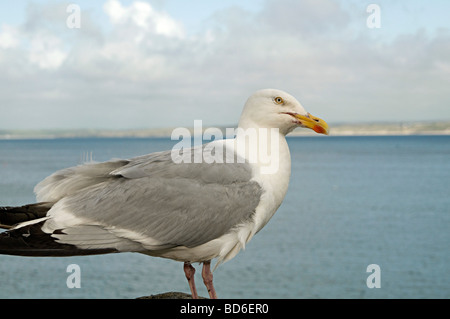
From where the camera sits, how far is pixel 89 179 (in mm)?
5656

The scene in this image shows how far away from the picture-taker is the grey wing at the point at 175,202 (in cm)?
519

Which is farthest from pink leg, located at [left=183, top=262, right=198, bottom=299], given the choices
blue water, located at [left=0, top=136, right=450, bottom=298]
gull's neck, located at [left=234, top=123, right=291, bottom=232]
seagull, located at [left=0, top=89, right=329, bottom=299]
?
blue water, located at [left=0, top=136, right=450, bottom=298]

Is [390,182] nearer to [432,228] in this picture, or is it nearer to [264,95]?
[432,228]

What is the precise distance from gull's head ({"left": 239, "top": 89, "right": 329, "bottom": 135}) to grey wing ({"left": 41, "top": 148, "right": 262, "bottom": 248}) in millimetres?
591

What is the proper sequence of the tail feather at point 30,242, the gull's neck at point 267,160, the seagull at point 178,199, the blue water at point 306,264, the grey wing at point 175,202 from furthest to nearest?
the blue water at point 306,264 → the gull's neck at point 267,160 → the grey wing at point 175,202 → the seagull at point 178,199 → the tail feather at point 30,242

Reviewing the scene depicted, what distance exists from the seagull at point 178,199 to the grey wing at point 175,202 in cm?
1

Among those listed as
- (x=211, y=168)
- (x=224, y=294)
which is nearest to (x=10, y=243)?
(x=211, y=168)

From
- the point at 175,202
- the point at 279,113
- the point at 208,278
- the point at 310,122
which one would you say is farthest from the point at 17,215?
the point at 310,122

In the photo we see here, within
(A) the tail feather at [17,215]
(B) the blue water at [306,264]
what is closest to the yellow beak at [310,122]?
(A) the tail feather at [17,215]

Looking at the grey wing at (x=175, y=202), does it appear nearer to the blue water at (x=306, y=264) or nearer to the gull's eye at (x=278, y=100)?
the gull's eye at (x=278, y=100)

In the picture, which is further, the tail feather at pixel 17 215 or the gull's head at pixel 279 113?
the gull's head at pixel 279 113

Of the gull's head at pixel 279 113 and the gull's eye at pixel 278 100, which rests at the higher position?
the gull's eye at pixel 278 100

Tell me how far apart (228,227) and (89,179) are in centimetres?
167

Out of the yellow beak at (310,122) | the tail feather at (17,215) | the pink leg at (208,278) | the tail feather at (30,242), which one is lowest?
the pink leg at (208,278)
